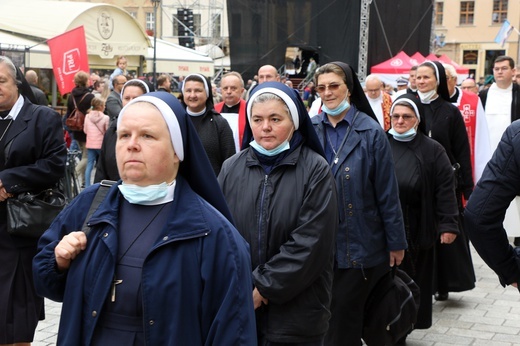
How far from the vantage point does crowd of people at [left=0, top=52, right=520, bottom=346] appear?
9.55 ft

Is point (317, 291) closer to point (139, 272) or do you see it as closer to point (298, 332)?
point (298, 332)

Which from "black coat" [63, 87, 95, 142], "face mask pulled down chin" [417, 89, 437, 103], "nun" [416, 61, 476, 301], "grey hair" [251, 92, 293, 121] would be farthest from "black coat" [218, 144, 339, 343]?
"black coat" [63, 87, 95, 142]

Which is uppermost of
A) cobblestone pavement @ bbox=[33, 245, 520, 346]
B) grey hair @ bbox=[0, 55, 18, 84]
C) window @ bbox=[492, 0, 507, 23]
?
window @ bbox=[492, 0, 507, 23]

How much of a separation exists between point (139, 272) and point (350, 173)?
280cm

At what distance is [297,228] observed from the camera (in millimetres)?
4406

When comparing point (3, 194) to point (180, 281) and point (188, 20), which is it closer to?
point (180, 281)

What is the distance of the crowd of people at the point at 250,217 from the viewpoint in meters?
2.91

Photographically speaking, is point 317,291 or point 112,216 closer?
point 112,216

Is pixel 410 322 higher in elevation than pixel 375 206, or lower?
lower

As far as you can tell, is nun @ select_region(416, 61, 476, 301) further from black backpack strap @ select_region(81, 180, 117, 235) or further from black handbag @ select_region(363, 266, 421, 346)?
black backpack strap @ select_region(81, 180, 117, 235)

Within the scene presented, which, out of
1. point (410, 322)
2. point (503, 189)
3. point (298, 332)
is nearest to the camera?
point (503, 189)

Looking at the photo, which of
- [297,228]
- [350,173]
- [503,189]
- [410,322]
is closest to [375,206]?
[350,173]

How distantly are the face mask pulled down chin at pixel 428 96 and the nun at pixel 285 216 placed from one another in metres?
3.94

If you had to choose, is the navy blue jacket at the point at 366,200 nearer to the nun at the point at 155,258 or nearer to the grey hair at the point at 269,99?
the grey hair at the point at 269,99
